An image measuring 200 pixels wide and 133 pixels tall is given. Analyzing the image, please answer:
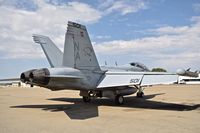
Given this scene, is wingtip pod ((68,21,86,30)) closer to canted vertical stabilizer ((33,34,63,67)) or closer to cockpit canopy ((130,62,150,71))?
→ canted vertical stabilizer ((33,34,63,67))

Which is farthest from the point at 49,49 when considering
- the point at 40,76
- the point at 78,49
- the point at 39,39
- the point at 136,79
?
the point at 40,76

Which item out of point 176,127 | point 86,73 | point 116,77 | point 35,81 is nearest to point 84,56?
point 86,73

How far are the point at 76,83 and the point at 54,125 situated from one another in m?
6.45

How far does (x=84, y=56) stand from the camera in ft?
58.0

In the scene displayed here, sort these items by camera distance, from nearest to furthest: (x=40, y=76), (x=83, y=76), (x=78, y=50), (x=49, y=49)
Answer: (x=40, y=76), (x=83, y=76), (x=78, y=50), (x=49, y=49)

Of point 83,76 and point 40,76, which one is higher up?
point 40,76

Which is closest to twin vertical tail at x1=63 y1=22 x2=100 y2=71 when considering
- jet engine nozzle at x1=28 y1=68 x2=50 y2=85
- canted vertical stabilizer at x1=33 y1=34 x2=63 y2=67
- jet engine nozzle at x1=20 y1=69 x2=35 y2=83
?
jet engine nozzle at x1=28 y1=68 x2=50 y2=85

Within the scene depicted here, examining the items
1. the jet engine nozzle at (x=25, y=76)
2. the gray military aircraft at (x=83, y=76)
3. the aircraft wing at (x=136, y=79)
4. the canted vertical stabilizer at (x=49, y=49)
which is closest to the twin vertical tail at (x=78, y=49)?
the gray military aircraft at (x=83, y=76)

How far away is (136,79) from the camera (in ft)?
56.2

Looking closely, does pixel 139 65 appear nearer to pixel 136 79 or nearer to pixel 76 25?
pixel 136 79

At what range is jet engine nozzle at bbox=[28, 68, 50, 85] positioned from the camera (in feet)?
47.6

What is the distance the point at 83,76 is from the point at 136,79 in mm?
3333

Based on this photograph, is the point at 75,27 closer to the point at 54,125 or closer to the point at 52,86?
the point at 52,86

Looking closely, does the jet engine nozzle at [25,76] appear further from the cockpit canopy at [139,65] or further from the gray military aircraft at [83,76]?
the cockpit canopy at [139,65]
